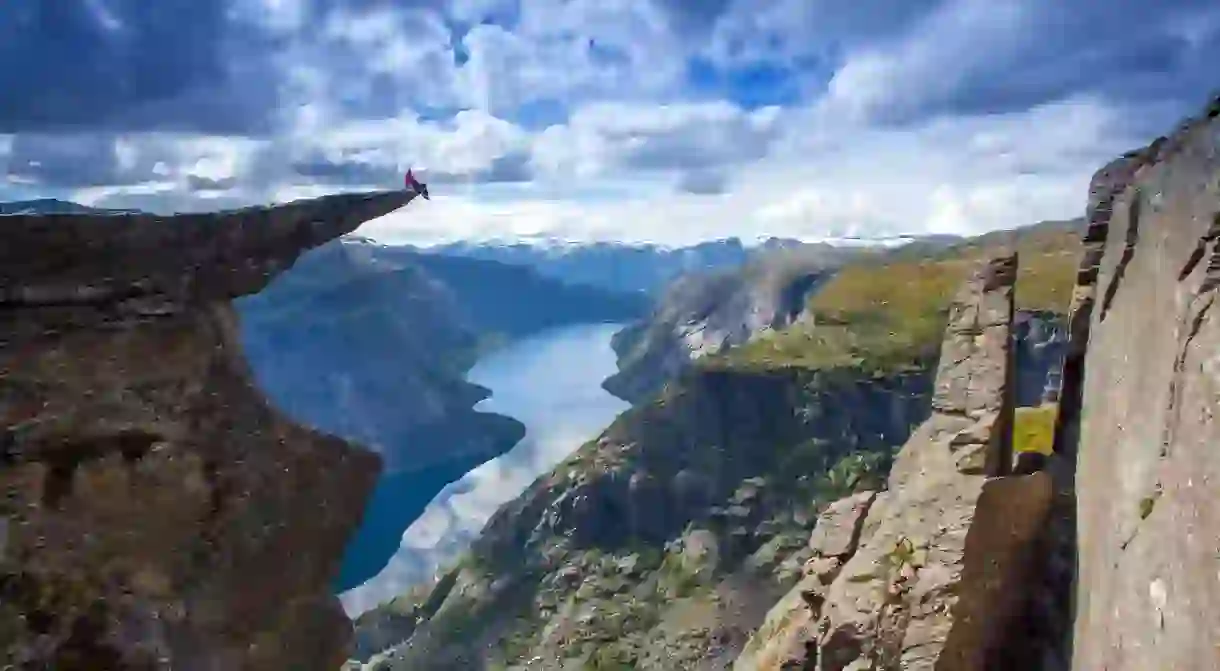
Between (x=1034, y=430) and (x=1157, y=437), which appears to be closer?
(x=1157, y=437)

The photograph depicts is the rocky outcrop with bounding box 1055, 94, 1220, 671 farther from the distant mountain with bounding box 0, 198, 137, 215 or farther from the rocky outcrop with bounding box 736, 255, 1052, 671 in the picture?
the distant mountain with bounding box 0, 198, 137, 215

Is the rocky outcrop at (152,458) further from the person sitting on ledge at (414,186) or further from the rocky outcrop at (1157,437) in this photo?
the rocky outcrop at (1157,437)

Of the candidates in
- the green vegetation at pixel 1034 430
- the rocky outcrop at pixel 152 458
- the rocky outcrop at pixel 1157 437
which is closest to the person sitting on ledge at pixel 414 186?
the rocky outcrop at pixel 152 458

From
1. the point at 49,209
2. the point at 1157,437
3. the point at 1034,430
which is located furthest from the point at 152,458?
the point at 1034,430

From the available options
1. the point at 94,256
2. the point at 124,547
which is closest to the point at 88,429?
the point at 124,547

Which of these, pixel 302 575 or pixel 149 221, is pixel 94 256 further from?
pixel 302 575

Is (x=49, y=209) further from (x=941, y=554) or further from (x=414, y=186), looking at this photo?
(x=941, y=554)

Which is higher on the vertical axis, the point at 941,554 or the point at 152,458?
the point at 152,458
